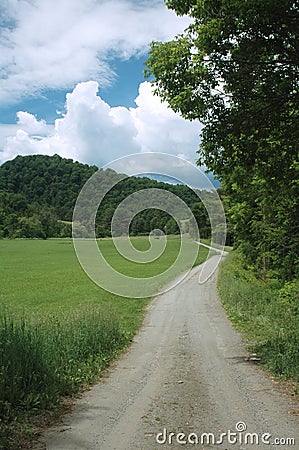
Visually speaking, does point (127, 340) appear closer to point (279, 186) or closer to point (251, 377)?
point (251, 377)

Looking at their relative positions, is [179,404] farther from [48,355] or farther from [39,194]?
[39,194]

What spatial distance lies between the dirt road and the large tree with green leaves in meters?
5.05

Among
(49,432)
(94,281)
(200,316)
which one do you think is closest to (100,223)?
(200,316)

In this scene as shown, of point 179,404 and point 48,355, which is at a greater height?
point 48,355

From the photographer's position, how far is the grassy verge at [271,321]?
10663 millimetres

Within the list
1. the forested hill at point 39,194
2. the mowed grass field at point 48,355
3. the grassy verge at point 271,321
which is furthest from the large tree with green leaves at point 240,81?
the forested hill at point 39,194

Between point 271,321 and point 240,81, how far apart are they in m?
9.85

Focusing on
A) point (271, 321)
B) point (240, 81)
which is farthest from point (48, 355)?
point (271, 321)

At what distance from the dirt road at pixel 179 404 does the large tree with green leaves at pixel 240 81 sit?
505cm

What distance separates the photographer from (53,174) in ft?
345

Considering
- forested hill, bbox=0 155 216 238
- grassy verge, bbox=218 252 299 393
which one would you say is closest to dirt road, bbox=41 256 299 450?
grassy verge, bbox=218 252 299 393

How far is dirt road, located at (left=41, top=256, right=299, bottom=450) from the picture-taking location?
6078 mm

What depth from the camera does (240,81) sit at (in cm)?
1041

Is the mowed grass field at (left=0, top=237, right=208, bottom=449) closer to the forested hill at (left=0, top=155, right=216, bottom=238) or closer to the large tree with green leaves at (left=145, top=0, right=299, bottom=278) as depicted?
the large tree with green leaves at (left=145, top=0, right=299, bottom=278)
